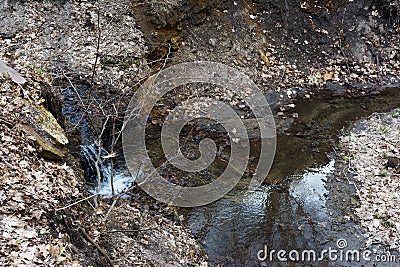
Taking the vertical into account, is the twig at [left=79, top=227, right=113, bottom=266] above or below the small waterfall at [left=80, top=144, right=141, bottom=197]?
below

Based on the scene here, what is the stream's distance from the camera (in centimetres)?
681

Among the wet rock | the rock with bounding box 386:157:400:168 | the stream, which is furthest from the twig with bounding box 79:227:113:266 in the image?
the rock with bounding box 386:157:400:168

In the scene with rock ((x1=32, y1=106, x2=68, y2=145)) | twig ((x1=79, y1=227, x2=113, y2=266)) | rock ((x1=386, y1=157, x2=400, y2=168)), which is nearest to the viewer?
twig ((x1=79, y1=227, x2=113, y2=266))

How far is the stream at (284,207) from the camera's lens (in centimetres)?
681

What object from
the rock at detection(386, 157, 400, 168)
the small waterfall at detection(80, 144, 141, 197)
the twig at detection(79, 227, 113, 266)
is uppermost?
the rock at detection(386, 157, 400, 168)

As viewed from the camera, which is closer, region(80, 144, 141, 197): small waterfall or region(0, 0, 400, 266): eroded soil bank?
region(0, 0, 400, 266): eroded soil bank

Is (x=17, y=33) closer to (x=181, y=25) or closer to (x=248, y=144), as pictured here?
(x=181, y=25)

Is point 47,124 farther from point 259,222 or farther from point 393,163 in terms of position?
point 393,163

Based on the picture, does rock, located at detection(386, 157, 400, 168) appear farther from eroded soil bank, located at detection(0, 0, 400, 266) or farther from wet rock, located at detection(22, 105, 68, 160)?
wet rock, located at detection(22, 105, 68, 160)

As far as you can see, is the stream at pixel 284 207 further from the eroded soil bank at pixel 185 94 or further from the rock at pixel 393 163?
the rock at pixel 393 163

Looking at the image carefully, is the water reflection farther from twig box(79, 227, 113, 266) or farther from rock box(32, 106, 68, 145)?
rock box(32, 106, 68, 145)

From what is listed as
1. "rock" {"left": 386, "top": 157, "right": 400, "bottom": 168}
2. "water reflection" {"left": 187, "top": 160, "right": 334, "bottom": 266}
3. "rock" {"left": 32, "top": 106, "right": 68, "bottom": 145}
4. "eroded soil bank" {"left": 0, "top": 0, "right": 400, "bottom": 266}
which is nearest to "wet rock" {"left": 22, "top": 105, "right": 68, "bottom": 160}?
"rock" {"left": 32, "top": 106, "right": 68, "bottom": 145}

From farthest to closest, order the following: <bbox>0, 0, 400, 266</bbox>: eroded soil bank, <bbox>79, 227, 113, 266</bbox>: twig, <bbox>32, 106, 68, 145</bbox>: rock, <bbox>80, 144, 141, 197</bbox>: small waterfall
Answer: <bbox>80, 144, 141, 197</bbox>: small waterfall → <bbox>32, 106, 68, 145</bbox>: rock → <bbox>0, 0, 400, 266</bbox>: eroded soil bank → <bbox>79, 227, 113, 266</bbox>: twig

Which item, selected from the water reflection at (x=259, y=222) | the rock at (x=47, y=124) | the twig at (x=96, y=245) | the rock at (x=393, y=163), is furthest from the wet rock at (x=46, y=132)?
the rock at (x=393, y=163)
